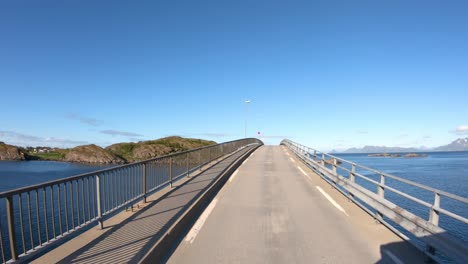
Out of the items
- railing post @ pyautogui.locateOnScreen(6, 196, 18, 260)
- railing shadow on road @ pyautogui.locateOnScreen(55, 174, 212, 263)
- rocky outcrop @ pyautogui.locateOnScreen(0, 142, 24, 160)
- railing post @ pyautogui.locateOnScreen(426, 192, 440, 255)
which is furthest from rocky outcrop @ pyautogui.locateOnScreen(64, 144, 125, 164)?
railing post @ pyautogui.locateOnScreen(426, 192, 440, 255)

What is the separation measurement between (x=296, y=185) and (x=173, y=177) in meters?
5.43

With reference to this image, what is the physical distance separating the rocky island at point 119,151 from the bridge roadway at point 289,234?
81.1 m

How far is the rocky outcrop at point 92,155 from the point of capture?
96.3m

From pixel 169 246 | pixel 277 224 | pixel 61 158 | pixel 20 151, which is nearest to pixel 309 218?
pixel 277 224

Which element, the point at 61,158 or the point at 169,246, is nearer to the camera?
the point at 169,246

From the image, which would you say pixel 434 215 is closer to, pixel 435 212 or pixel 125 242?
pixel 435 212

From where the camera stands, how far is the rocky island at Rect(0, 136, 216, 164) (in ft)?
314

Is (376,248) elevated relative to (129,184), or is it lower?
lower

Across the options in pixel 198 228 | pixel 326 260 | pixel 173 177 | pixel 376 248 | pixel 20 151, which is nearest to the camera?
pixel 326 260

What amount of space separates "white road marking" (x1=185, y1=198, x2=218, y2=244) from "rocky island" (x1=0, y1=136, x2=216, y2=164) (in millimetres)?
80998

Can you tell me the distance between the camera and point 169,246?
632 centimetres

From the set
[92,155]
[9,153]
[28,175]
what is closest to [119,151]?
[92,155]

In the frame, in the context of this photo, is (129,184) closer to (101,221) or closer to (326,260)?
(101,221)

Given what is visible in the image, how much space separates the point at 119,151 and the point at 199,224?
110 metres
